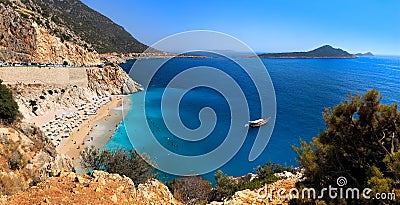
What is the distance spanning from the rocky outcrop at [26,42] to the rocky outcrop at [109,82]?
536cm

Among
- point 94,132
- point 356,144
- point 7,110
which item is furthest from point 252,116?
point 356,144

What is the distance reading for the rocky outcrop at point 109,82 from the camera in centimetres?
4478

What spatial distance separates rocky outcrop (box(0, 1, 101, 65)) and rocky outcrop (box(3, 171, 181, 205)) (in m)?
38.7

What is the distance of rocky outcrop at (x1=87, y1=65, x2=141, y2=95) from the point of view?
4478cm

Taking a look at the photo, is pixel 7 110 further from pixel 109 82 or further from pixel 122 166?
pixel 109 82

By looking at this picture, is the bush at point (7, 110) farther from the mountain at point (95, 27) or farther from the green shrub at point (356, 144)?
the mountain at point (95, 27)

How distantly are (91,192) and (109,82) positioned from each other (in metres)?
45.1

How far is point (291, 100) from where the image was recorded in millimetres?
51375

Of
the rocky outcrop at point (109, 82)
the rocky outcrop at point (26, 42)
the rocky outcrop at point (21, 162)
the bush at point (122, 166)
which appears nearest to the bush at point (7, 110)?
the rocky outcrop at point (21, 162)

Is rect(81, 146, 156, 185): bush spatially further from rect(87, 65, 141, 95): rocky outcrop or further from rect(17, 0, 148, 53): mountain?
rect(17, 0, 148, 53): mountain

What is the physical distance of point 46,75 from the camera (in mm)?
36500

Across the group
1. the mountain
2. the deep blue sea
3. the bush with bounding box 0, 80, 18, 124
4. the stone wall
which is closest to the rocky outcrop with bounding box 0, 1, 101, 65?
the stone wall

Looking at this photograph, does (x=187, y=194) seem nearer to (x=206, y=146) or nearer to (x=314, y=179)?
(x=314, y=179)

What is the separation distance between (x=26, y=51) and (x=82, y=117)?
16.6m
